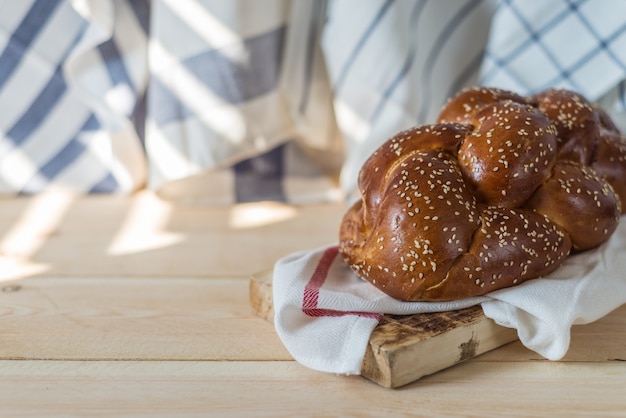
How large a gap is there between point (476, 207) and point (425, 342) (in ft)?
0.61

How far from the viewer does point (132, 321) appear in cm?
107

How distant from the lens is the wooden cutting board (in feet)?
2.84

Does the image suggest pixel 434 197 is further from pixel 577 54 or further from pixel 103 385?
pixel 577 54

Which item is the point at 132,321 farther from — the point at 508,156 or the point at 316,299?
the point at 508,156

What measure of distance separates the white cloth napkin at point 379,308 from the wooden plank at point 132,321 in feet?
0.17

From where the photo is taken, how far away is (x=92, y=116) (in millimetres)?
1702

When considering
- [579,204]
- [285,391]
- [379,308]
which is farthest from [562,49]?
[285,391]

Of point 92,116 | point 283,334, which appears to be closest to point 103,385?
point 283,334

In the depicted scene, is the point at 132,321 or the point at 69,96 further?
the point at 69,96

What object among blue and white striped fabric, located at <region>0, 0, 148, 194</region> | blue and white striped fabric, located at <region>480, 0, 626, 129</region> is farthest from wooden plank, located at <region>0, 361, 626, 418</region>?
blue and white striped fabric, located at <region>0, 0, 148, 194</region>

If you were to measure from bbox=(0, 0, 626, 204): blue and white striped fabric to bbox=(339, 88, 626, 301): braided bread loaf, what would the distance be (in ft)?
1.49

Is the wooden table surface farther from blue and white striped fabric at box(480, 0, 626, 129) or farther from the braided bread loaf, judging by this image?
blue and white striped fabric at box(480, 0, 626, 129)

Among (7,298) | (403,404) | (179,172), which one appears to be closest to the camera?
(403,404)

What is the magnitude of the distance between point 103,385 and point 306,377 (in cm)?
23
